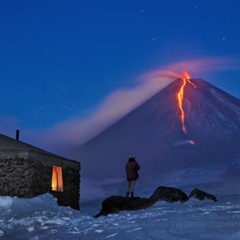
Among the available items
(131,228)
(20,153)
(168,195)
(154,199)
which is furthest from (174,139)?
(131,228)

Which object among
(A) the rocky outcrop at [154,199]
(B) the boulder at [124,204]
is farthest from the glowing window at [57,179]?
(A) the rocky outcrop at [154,199]

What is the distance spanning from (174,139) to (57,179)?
90067mm

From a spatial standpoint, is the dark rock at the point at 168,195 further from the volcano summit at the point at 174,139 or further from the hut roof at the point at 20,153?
the volcano summit at the point at 174,139

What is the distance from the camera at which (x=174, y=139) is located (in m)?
108

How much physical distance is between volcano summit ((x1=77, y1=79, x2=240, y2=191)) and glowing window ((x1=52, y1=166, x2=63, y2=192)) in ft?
216

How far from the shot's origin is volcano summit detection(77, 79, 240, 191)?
97.1m

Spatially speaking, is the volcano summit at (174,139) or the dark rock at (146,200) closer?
the dark rock at (146,200)

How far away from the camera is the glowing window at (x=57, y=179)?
18859mm

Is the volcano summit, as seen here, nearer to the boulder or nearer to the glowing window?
the boulder

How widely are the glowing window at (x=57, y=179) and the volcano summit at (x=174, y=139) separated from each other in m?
65.8

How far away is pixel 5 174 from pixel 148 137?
97.4 meters

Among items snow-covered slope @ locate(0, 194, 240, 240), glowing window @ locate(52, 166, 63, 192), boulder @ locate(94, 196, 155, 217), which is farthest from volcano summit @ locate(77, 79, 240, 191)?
snow-covered slope @ locate(0, 194, 240, 240)

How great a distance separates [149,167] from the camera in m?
98.2

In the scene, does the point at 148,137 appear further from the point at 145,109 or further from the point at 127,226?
the point at 127,226
